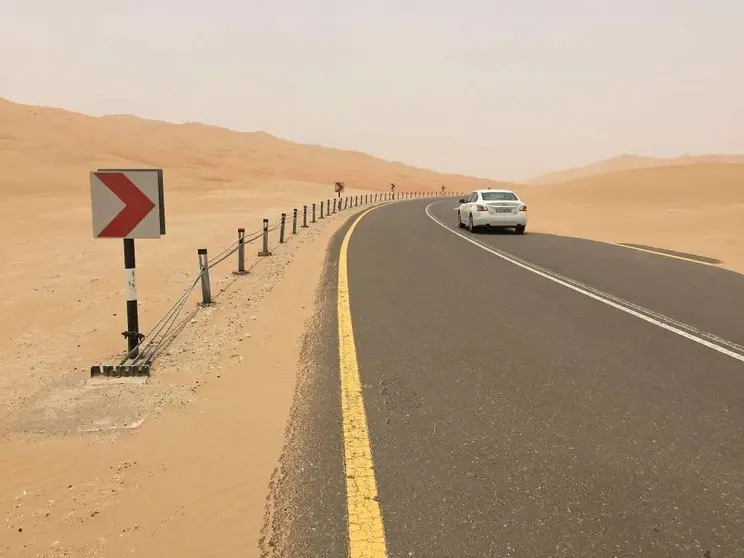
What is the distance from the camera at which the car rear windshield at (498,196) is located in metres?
19.1

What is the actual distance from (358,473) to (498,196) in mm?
17316

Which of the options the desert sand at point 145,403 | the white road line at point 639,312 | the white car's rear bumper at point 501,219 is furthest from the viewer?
the white car's rear bumper at point 501,219

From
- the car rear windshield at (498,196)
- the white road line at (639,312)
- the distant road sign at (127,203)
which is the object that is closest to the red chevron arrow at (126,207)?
the distant road sign at (127,203)

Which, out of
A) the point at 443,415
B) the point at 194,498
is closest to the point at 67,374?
the point at 194,498

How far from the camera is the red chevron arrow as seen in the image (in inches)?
200

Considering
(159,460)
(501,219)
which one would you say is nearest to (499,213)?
(501,219)

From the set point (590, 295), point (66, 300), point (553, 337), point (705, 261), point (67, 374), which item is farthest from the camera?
point (705, 261)

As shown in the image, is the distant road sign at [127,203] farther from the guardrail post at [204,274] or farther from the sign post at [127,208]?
the guardrail post at [204,274]

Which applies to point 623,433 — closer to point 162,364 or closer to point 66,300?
point 162,364

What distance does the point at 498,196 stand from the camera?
63.7ft

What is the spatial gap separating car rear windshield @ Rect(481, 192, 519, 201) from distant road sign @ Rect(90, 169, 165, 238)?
15.5m

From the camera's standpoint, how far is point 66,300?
9.02 m

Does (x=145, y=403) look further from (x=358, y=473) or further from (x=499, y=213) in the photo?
(x=499, y=213)

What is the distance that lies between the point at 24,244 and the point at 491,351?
53.3 ft
